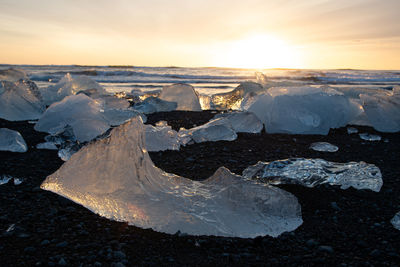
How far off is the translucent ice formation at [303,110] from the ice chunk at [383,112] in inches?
7.4

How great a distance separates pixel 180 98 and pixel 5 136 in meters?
2.56

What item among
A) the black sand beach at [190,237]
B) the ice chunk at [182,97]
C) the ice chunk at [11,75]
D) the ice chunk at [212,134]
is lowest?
the black sand beach at [190,237]

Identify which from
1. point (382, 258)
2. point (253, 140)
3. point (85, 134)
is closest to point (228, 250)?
point (382, 258)

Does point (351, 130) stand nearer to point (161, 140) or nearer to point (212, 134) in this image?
point (212, 134)

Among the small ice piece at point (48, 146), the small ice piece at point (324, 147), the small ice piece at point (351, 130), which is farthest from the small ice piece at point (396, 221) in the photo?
the small ice piece at point (48, 146)

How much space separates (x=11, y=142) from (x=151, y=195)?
1605 mm

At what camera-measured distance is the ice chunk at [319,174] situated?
5.96 feet

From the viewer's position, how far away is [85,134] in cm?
296

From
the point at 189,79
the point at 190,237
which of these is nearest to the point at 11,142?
the point at 190,237

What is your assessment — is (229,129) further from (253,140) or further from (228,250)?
(228,250)

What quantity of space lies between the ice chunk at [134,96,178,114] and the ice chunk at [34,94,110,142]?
3.49 feet

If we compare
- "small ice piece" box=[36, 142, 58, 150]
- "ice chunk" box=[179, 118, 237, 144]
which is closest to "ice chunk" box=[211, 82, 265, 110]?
"ice chunk" box=[179, 118, 237, 144]

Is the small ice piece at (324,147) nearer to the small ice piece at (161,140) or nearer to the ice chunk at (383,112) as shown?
the ice chunk at (383,112)

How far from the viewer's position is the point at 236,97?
201 inches
